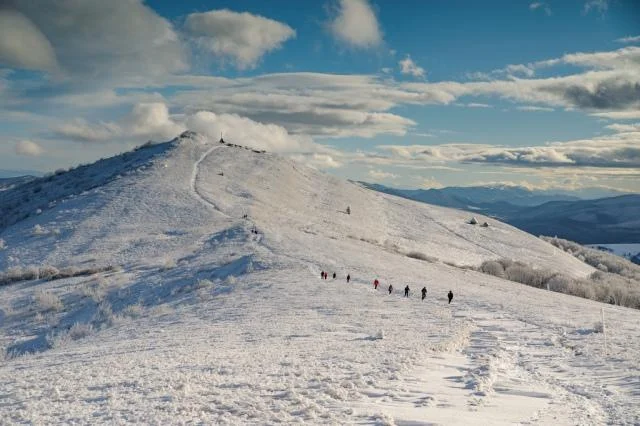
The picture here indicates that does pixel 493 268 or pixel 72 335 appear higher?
pixel 493 268

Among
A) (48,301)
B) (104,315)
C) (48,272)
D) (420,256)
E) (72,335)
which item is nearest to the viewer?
(72,335)

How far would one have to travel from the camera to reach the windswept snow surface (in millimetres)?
11281

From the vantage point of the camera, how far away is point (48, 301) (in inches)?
1366

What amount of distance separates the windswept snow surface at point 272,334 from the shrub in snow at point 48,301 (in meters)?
0.24

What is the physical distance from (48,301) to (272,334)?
21.9 metres

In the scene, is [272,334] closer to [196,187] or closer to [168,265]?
[168,265]

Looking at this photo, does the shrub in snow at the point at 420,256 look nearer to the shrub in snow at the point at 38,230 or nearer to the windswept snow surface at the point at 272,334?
the windswept snow surface at the point at 272,334

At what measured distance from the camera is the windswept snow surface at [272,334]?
11.3m

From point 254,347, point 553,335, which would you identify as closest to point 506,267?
point 553,335

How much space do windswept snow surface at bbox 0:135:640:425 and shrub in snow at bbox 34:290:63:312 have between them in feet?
0.79

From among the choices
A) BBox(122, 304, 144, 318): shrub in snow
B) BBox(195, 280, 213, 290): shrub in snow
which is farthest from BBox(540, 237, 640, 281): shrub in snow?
BBox(122, 304, 144, 318): shrub in snow

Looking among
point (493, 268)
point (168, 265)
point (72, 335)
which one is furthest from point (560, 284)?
point (72, 335)

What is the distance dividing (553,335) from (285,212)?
5516 centimetres

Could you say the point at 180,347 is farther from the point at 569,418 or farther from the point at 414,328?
the point at 569,418
